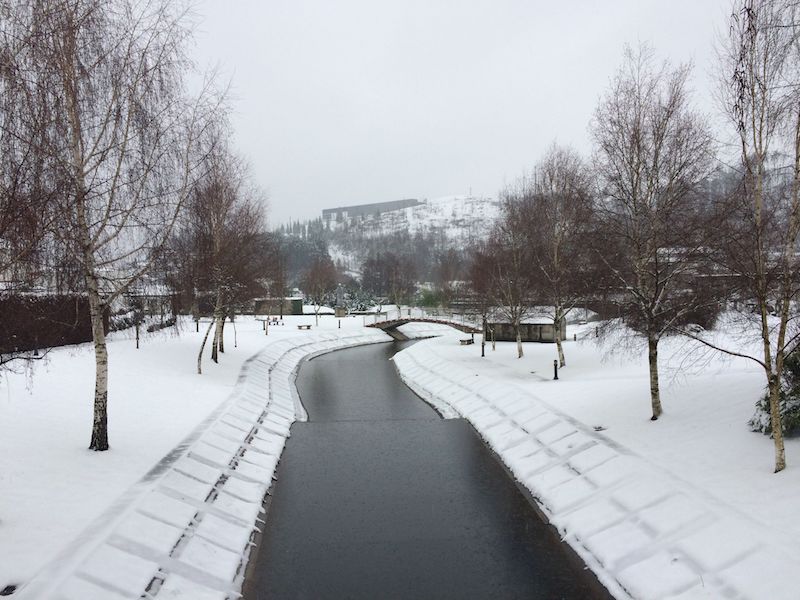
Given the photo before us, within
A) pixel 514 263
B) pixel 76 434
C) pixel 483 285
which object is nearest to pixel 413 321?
pixel 483 285

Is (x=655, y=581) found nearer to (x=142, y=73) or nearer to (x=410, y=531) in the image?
(x=410, y=531)

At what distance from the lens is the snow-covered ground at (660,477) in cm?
775

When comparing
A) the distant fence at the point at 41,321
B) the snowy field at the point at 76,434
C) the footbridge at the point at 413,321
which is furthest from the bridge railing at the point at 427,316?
the distant fence at the point at 41,321

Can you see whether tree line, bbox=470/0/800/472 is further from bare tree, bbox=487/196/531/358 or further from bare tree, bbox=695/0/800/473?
bare tree, bbox=487/196/531/358

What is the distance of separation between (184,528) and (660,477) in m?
9.21

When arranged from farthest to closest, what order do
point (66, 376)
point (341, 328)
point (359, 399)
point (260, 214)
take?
1. point (341, 328)
2. point (260, 214)
3. point (359, 399)
4. point (66, 376)

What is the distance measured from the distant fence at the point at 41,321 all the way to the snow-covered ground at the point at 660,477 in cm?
1052

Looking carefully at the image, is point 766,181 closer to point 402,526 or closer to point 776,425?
point 776,425

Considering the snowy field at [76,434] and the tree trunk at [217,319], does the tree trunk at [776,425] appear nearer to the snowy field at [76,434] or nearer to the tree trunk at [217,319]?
the snowy field at [76,434]

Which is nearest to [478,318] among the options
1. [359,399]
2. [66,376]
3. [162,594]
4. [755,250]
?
[359,399]

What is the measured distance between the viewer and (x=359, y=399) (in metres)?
24.7

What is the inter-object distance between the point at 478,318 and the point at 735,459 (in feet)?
96.8

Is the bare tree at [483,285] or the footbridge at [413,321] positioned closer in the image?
the bare tree at [483,285]

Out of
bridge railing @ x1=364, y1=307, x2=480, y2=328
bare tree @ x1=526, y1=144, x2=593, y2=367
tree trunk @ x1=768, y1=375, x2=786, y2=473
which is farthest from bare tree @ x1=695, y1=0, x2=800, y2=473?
bridge railing @ x1=364, y1=307, x2=480, y2=328
